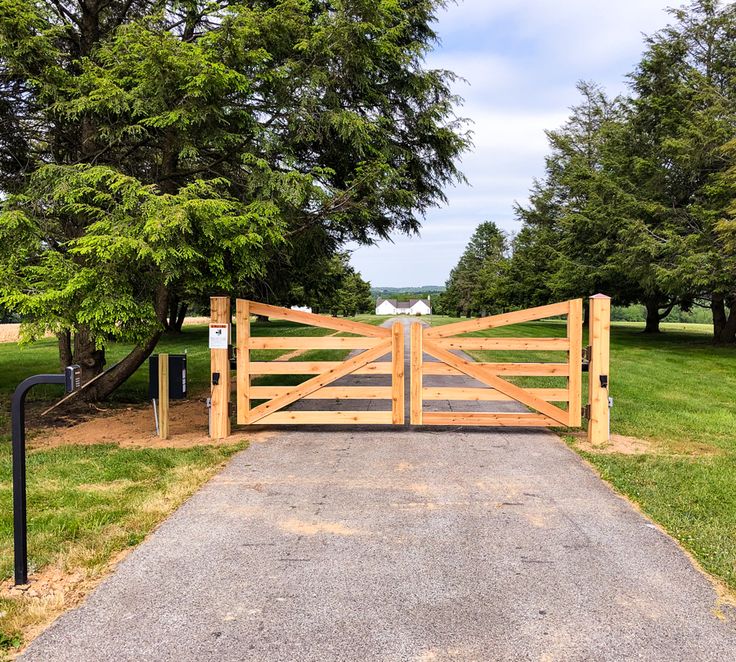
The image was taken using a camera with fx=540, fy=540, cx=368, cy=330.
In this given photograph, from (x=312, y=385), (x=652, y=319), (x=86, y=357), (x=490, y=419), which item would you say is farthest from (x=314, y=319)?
(x=652, y=319)

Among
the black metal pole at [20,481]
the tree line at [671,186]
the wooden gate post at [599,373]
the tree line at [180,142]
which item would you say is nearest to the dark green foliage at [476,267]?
the tree line at [671,186]

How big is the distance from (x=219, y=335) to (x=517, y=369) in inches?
153

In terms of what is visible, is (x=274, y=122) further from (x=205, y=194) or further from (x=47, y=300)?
(x=47, y=300)

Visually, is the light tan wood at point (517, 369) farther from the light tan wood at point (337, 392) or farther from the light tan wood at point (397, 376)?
the light tan wood at point (337, 392)

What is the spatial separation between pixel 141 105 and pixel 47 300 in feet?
9.07

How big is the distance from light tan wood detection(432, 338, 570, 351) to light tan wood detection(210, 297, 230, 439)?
9.04ft

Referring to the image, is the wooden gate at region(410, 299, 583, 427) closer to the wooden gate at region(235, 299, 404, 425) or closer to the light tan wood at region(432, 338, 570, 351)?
the light tan wood at region(432, 338, 570, 351)

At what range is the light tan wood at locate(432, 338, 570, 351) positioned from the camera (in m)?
7.01

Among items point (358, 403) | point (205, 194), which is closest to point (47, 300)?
point (205, 194)

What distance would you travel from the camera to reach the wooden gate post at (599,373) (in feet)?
22.2

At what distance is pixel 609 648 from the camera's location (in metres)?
2.63

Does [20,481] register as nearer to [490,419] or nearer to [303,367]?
[303,367]

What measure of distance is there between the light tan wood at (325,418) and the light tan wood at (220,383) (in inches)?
19.3

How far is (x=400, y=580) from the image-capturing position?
328cm
